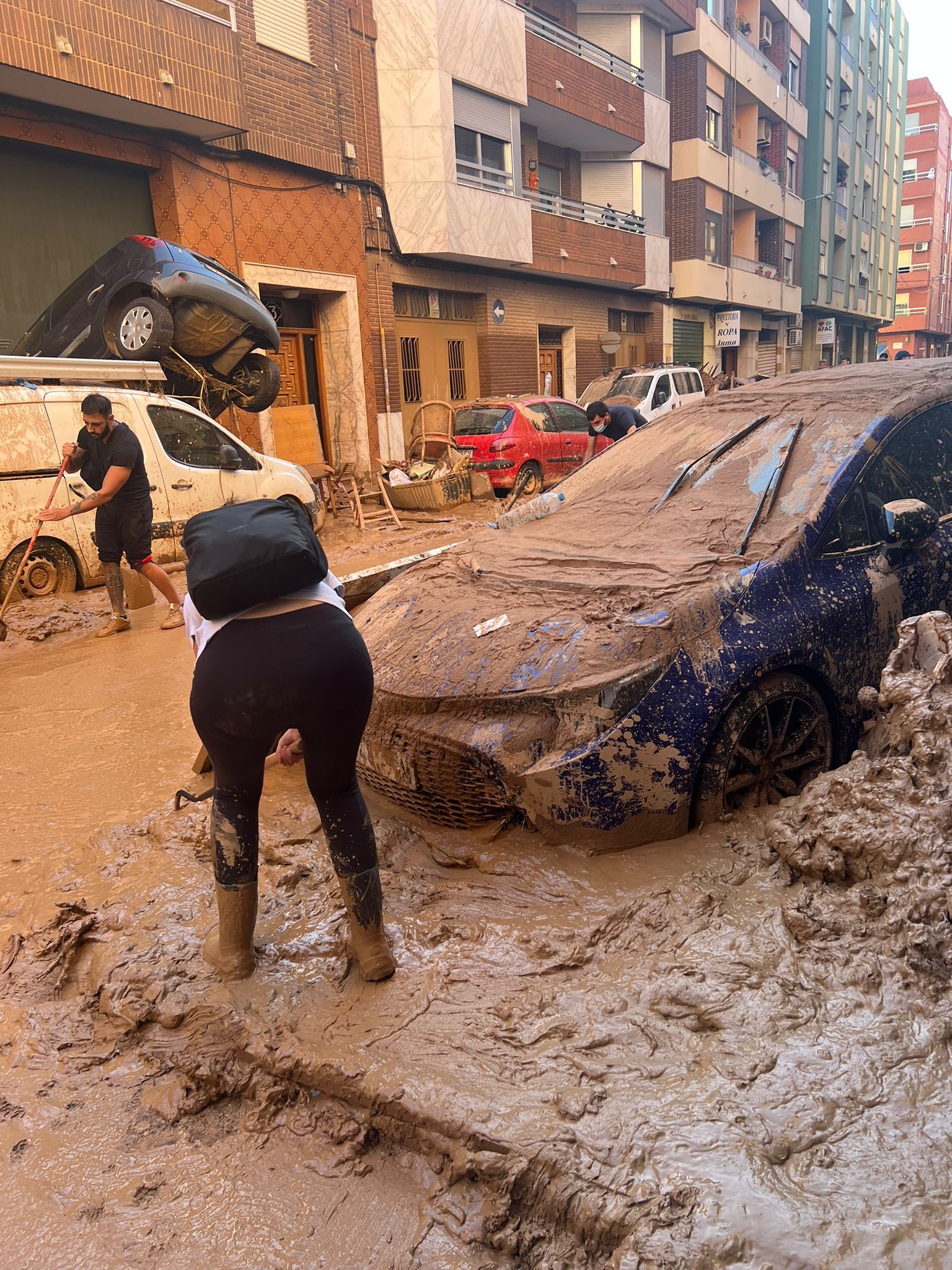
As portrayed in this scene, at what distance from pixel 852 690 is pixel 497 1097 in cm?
207

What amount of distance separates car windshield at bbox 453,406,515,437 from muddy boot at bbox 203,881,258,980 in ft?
37.1

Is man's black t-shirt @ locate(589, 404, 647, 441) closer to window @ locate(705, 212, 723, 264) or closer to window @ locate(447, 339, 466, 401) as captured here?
window @ locate(447, 339, 466, 401)

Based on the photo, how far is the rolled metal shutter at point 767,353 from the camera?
3366cm

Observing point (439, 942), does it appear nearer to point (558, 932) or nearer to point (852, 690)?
point (558, 932)

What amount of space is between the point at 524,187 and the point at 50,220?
1225 cm

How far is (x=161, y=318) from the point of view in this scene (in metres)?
9.31

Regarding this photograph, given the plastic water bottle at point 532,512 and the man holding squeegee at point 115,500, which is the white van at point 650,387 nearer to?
the man holding squeegee at point 115,500

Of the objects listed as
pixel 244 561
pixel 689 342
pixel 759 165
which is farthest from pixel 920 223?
pixel 244 561

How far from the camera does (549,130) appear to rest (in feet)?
68.5

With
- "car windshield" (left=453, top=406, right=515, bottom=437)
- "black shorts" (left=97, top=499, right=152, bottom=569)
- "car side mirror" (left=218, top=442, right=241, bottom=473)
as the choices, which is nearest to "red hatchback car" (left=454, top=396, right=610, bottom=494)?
"car windshield" (left=453, top=406, right=515, bottom=437)

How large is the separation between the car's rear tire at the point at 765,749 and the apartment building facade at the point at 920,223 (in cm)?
6487

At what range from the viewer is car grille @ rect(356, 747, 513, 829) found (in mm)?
2979

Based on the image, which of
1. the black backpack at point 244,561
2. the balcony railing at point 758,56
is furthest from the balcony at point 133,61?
the balcony railing at point 758,56

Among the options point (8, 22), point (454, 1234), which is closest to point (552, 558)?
point (454, 1234)
